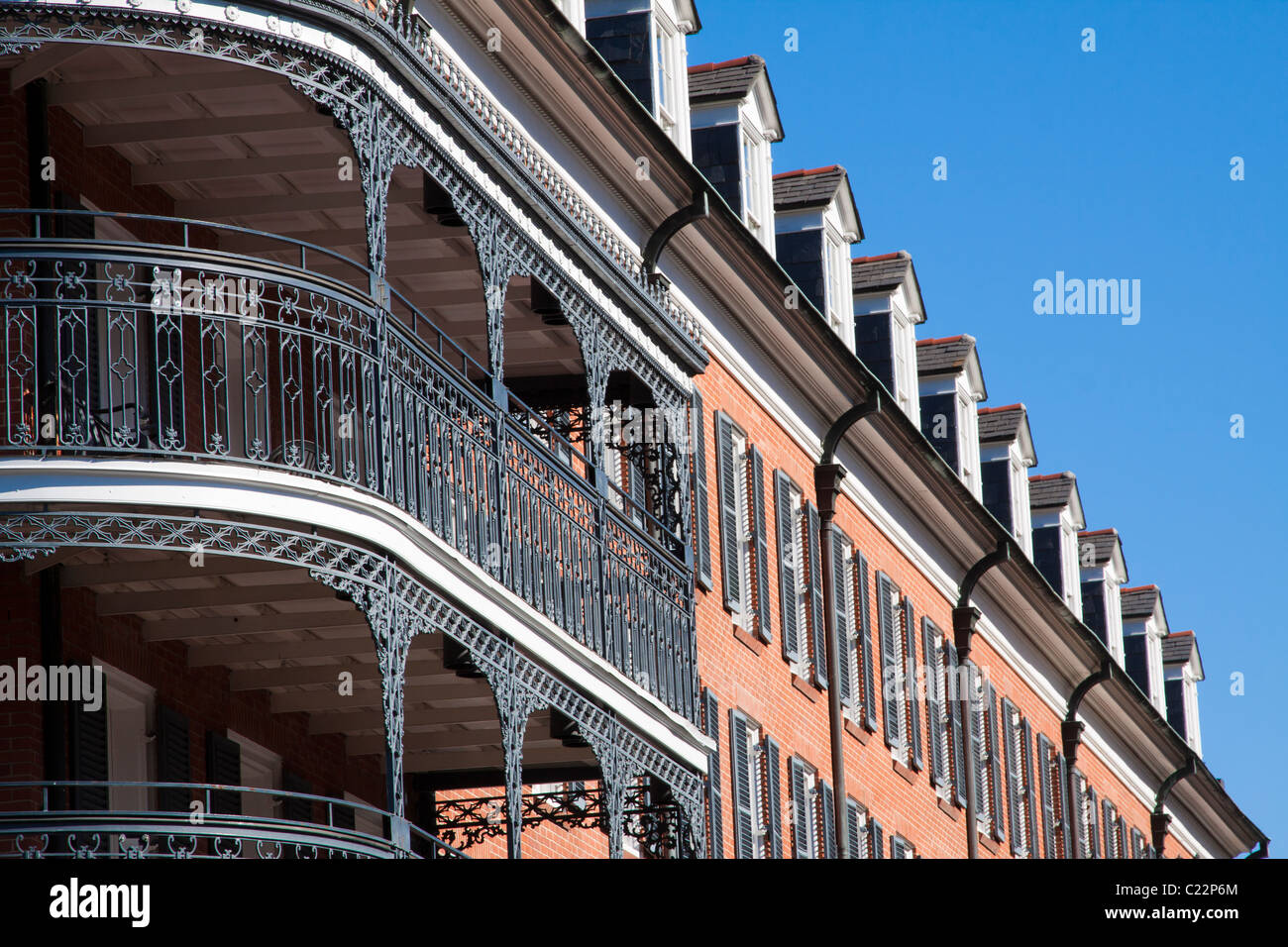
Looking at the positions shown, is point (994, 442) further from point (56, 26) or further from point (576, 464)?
point (56, 26)

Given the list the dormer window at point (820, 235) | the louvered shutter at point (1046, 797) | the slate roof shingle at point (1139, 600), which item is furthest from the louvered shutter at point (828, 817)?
the slate roof shingle at point (1139, 600)

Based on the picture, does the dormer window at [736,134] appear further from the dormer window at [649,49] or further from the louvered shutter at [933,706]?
the louvered shutter at [933,706]

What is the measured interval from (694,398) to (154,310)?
10.7 meters

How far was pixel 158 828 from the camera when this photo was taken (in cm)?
1427

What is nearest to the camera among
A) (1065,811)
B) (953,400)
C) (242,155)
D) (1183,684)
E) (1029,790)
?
(242,155)

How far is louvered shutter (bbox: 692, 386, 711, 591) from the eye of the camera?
24.4 m

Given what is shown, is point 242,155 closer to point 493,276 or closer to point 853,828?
point 493,276

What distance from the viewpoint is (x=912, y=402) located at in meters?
33.0

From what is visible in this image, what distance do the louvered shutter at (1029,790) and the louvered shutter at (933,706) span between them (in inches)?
150

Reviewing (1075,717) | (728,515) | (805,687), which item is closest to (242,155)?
(728,515)

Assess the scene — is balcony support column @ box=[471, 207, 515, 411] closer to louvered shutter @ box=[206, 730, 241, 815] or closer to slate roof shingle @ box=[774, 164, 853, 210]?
louvered shutter @ box=[206, 730, 241, 815]

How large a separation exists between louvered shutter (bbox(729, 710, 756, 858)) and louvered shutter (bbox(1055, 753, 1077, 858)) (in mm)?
12999

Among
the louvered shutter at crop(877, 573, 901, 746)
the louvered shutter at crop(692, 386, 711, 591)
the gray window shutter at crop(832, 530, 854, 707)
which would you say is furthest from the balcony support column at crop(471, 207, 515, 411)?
the louvered shutter at crop(877, 573, 901, 746)

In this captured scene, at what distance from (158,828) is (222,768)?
3822 millimetres
